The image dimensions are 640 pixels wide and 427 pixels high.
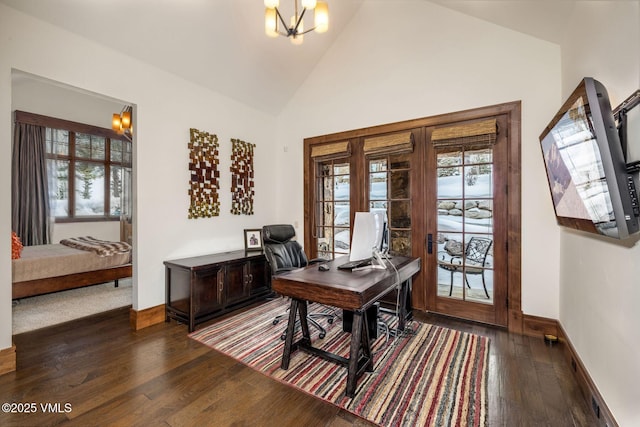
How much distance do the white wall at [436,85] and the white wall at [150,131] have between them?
1094 millimetres

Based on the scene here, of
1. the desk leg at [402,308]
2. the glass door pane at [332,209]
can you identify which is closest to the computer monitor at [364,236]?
the desk leg at [402,308]

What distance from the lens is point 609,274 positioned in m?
1.71

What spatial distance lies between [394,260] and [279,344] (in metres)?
1.42

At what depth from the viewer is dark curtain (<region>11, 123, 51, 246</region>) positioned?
17.6 ft

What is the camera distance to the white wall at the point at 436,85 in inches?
116

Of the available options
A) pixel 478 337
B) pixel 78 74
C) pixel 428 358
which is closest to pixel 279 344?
pixel 428 358

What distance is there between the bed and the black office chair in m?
2.85

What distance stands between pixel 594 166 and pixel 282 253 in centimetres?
278

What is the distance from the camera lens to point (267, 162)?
484 centimetres

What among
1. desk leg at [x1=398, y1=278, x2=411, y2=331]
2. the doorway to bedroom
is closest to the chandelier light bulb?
desk leg at [x1=398, y1=278, x2=411, y2=331]

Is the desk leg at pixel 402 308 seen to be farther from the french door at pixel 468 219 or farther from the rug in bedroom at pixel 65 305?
the rug in bedroom at pixel 65 305

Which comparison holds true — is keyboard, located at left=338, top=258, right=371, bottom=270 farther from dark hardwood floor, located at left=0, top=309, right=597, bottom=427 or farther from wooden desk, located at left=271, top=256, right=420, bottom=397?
dark hardwood floor, located at left=0, top=309, right=597, bottom=427

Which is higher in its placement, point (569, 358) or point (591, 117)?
point (591, 117)

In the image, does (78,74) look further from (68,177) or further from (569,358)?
(569,358)
